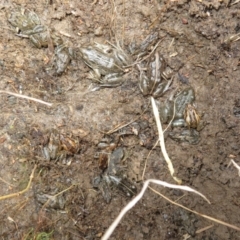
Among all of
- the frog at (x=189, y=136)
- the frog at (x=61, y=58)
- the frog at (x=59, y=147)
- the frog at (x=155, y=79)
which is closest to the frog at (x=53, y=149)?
the frog at (x=59, y=147)

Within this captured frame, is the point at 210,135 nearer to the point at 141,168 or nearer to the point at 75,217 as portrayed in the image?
the point at 141,168

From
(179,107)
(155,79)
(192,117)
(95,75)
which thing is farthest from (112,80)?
(192,117)

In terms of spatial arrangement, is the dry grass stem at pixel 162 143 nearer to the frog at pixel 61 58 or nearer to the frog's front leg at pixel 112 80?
the frog's front leg at pixel 112 80

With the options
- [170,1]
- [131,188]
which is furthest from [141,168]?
[170,1]

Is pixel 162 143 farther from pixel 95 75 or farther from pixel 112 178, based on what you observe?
pixel 95 75

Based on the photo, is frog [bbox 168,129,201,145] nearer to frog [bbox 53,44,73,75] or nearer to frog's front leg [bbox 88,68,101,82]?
frog's front leg [bbox 88,68,101,82]
